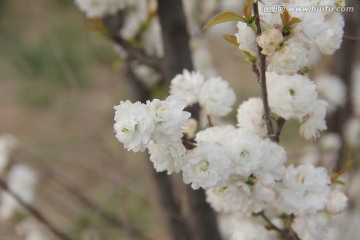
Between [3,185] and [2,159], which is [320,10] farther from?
[2,159]

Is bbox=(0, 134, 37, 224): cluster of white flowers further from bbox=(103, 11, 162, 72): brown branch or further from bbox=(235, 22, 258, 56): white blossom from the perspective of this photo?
bbox=(235, 22, 258, 56): white blossom

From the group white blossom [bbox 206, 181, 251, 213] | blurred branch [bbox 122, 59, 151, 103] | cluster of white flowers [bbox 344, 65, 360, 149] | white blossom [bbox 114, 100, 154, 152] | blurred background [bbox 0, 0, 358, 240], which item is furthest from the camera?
blurred background [bbox 0, 0, 358, 240]

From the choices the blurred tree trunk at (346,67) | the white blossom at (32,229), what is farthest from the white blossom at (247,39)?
the white blossom at (32,229)

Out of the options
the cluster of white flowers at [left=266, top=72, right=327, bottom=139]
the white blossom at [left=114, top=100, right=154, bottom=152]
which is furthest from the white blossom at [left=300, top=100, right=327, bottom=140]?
the white blossom at [left=114, top=100, right=154, bottom=152]

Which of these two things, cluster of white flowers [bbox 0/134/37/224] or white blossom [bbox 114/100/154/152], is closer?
white blossom [bbox 114/100/154/152]

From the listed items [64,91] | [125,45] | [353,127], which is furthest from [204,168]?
[64,91]

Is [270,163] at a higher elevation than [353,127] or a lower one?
lower

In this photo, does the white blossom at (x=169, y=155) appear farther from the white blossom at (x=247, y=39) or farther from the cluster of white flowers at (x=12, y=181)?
the cluster of white flowers at (x=12, y=181)

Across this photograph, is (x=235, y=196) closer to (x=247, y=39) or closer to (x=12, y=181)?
(x=247, y=39)
